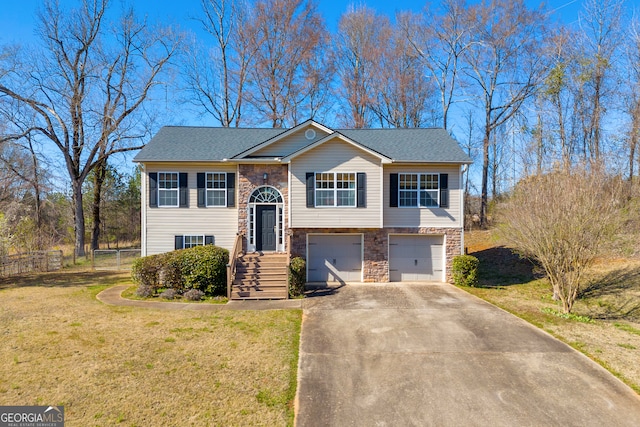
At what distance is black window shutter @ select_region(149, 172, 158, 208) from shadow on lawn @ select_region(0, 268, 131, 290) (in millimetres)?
3519

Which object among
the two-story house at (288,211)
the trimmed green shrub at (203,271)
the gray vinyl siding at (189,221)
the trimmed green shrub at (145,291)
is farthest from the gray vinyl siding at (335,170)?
the trimmed green shrub at (145,291)

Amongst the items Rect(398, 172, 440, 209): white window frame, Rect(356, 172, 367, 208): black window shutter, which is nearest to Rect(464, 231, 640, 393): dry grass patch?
Rect(398, 172, 440, 209): white window frame

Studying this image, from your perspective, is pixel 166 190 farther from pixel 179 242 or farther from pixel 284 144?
pixel 284 144

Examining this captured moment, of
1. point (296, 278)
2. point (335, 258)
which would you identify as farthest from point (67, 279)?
point (335, 258)

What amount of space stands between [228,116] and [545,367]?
26.0 meters

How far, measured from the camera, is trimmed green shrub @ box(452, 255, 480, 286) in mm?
13711

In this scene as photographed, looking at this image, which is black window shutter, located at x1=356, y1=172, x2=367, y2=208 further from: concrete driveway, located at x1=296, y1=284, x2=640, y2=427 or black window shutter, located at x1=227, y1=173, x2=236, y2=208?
black window shutter, located at x1=227, y1=173, x2=236, y2=208

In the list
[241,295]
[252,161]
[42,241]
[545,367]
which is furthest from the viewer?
[42,241]

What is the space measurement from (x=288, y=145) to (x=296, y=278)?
5.83 metres

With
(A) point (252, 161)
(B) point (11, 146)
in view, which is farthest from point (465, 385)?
(B) point (11, 146)

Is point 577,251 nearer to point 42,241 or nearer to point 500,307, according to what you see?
point 500,307

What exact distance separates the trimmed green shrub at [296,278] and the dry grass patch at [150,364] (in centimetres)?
182

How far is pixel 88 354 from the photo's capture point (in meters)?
6.70

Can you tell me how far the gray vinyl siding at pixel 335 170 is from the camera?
1356 centimetres
